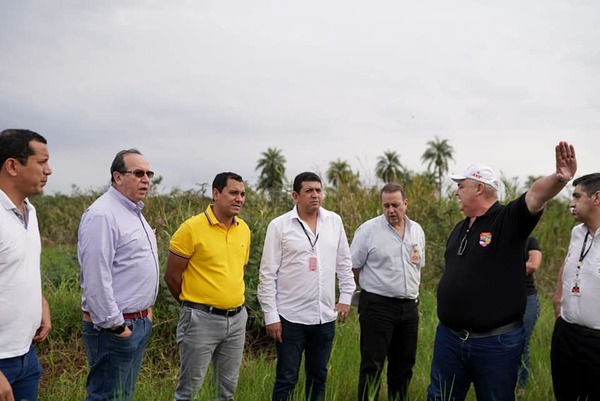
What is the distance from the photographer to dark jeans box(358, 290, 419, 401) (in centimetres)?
500

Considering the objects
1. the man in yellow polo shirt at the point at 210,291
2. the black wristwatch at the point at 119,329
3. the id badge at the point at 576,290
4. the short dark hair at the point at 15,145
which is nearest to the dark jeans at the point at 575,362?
the id badge at the point at 576,290

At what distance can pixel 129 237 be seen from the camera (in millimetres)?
3770

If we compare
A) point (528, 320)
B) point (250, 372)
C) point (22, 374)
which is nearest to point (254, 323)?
point (250, 372)

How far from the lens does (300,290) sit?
15.3ft

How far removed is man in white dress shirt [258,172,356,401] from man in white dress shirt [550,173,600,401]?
172 centimetres

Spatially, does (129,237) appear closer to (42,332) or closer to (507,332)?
(42,332)

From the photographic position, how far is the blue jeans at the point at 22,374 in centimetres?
286

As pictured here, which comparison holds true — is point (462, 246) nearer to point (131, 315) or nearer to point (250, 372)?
point (131, 315)

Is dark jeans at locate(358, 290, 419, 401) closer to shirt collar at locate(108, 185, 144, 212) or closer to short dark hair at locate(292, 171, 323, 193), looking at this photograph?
short dark hair at locate(292, 171, 323, 193)

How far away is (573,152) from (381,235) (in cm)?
219

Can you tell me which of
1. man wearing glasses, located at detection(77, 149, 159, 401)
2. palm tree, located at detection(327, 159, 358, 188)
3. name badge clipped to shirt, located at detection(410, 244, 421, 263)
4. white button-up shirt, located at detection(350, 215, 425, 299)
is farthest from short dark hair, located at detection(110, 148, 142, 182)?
palm tree, located at detection(327, 159, 358, 188)

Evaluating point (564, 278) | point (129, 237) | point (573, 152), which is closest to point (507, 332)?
point (564, 278)

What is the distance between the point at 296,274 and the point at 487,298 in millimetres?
1516

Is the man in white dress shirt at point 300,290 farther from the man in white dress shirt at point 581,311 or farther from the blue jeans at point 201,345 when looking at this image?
the man in white dress shirt at point 581,311
